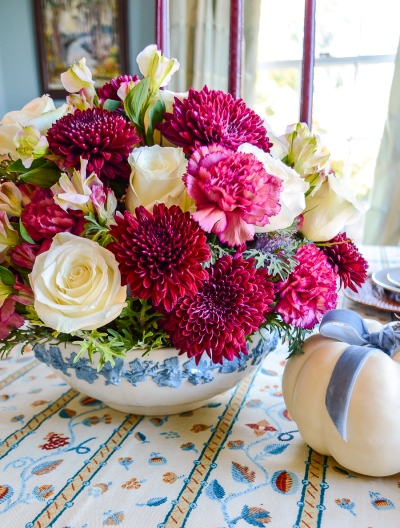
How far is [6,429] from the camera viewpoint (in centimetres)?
54

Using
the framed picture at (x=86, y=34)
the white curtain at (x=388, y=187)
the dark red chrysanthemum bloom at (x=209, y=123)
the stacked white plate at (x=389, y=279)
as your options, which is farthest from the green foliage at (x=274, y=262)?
the framed picture at (x=86, y=34)

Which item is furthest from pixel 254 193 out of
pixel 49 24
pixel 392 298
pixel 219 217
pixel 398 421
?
pixel 49 24

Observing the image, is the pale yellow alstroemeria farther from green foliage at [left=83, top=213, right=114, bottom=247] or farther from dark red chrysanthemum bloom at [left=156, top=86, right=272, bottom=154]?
green foliage at [left=83, top=213, right=114, bottom=247]

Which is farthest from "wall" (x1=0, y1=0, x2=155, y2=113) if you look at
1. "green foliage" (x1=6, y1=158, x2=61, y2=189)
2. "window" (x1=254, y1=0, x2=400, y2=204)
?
"green foliage" (x1=6, y1=158, x2=61, y2=189)

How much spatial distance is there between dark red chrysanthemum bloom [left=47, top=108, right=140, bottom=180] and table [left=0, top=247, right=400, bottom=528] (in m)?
0.30

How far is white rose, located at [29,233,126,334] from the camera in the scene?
0.38 meters

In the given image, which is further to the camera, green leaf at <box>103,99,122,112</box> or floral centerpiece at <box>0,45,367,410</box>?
green leaf at <box>103,99,122,112</box>

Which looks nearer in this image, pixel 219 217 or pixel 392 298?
pixel 219 217

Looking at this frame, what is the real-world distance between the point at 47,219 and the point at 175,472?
280 millimetres

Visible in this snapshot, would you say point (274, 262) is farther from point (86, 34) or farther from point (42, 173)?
point (86, 34)

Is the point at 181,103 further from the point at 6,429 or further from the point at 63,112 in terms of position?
the point at 6,429

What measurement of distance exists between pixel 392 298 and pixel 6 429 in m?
0.66

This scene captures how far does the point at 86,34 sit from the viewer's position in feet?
9.02

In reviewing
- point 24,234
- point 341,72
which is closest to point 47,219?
point 24,234
